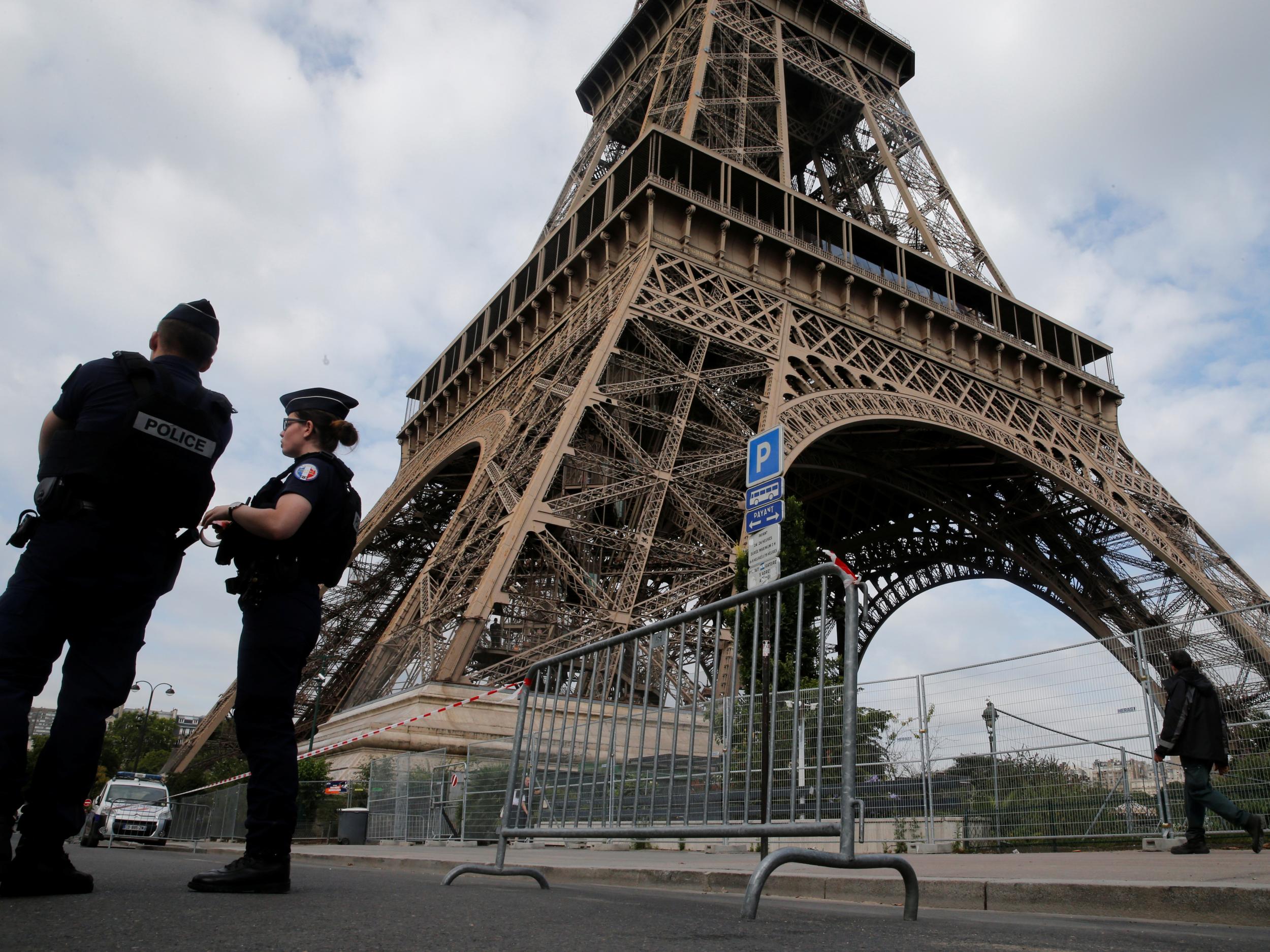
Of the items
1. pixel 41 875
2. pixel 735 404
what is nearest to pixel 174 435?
pixel 41 875

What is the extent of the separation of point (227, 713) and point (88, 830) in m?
9.97

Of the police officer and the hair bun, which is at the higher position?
the hair bun

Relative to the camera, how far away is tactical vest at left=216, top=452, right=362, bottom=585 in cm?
344

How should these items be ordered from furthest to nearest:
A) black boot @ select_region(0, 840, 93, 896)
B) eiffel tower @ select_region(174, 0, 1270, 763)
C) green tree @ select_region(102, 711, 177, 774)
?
green tree @ select_region(102, 711, 177, 774)
eiffel tower @ select_region(174, 0, 1270, 763)
black boot @ select_region(0, 840, 93, 896)

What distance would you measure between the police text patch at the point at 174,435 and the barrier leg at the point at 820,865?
2232mm

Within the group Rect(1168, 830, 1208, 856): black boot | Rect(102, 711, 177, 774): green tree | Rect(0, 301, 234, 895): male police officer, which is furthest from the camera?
Rect(102, 711, 177, 774): green tree

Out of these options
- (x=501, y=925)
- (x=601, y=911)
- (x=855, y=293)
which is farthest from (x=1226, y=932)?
(x=855, y=293)

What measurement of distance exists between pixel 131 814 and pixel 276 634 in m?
16.4

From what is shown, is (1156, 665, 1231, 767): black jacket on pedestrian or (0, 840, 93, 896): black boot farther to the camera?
(1156, 665, 1231, 767): black jacket on pedestrian

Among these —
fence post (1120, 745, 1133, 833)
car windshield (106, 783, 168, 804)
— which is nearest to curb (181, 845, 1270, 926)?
fence post (1120, 745, 1133, 833)

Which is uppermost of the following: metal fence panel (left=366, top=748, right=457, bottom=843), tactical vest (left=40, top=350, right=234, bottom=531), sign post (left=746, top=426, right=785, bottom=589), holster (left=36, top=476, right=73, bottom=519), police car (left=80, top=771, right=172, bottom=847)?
sign post (left=746, top=426, right=785, bottom=589)

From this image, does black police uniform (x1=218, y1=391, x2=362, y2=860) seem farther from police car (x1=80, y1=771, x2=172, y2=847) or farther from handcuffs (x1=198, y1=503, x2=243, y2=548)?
police car (x1=80, y1=771, x2=172, y2=847)

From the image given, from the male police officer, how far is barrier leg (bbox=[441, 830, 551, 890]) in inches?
70.4

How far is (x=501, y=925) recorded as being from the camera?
2398 millimetres
